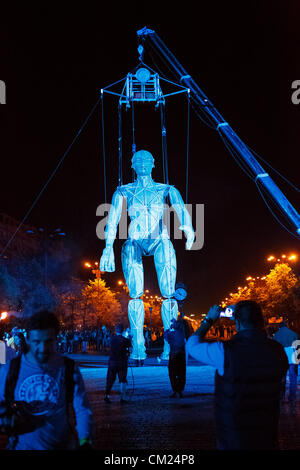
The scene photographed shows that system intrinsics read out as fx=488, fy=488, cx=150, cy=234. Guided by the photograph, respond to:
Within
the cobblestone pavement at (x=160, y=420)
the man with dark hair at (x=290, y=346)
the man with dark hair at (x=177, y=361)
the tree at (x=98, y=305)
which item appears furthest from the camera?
the tree at (x=98, y=305)

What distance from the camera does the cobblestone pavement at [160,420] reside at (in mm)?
6008

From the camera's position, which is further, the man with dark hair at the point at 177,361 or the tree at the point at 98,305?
the tree at the point at 98,305

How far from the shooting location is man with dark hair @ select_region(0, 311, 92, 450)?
3.20 metres

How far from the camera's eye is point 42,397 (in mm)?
3299

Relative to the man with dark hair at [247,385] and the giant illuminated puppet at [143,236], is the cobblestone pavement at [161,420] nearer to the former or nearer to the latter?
the man with dark hair at [247,385]

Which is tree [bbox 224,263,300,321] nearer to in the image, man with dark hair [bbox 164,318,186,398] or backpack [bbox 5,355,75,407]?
man with dark hair [bbox 164,318,186,398]

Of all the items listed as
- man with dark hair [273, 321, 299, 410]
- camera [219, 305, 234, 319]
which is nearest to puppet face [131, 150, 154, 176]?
man with dark hair [273, 321, 299, 410]

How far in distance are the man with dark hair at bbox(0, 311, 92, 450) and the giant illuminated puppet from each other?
13681 millimetres

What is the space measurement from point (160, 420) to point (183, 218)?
413 inches

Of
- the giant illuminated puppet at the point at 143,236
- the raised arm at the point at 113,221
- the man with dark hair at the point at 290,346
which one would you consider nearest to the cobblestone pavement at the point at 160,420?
the man with dark hair at the point at 290,346

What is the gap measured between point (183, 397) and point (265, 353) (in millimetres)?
7287
